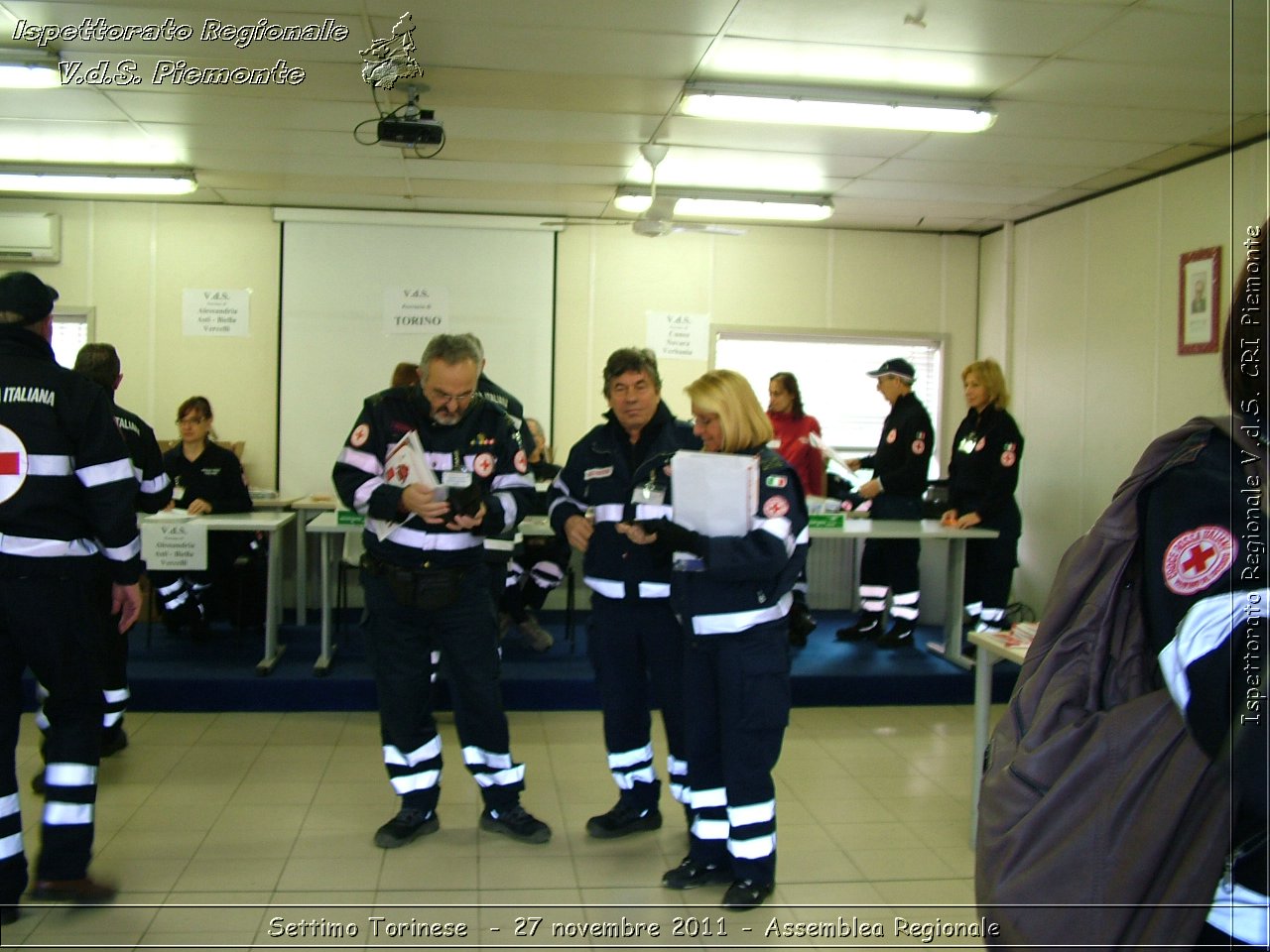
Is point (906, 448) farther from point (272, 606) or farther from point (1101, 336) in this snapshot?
point (272, 606)

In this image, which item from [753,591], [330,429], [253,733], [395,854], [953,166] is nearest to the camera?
[753,591]

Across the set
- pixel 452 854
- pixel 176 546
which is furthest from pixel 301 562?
pixel 452 854

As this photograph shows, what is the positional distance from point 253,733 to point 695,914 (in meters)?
2.67

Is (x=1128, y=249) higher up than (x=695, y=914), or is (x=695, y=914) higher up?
(x=1128, y=249)

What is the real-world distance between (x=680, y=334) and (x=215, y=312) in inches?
129

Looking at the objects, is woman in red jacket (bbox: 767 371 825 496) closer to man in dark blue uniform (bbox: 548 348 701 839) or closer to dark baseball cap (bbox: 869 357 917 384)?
dark baseball cap (bbox: 869 357 917 384)

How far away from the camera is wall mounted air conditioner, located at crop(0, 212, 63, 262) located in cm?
695

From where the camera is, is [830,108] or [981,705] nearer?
[981,705]

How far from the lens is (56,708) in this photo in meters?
3.02

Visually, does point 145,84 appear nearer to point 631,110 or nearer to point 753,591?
point 631,110

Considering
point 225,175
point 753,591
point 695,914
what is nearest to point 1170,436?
point 753,591

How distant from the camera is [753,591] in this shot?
301 centimetres

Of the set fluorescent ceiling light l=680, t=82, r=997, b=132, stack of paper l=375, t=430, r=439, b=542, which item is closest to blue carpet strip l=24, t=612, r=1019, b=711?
stack of paper l=375, t=430, r=439, b=542

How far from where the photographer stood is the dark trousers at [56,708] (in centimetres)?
291
